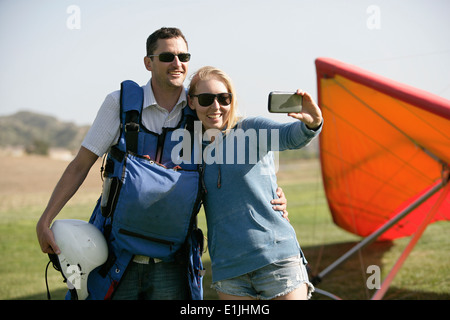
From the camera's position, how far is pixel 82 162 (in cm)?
245

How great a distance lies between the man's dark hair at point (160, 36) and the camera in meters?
2.56

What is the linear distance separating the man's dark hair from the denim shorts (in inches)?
53.9

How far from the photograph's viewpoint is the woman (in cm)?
211

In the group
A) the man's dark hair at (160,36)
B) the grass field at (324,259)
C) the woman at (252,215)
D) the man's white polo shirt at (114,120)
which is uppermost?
the man's dark hair at (160,36)

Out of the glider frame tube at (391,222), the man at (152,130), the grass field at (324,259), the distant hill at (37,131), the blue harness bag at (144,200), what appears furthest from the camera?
the distant hill at (37,131)

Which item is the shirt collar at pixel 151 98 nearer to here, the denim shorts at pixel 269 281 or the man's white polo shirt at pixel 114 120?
the man's white polo shirt at pixel 114 120

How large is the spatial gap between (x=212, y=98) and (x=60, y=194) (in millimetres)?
978

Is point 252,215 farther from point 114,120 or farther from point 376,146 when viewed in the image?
point 376,146

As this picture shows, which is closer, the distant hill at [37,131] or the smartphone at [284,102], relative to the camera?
the smartphone at [284,102]

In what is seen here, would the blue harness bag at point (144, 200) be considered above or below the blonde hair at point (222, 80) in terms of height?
below

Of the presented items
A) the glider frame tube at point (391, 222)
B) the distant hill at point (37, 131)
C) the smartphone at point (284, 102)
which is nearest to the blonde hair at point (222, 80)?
the smartphone at point (284, 102)

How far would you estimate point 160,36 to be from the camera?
256cm

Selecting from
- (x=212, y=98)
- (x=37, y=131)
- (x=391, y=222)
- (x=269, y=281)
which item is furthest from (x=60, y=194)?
(x=37, y=131)
